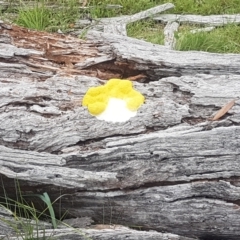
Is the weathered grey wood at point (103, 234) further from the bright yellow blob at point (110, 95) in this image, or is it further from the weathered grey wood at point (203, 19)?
the weathered grey wood at point (203, 19)

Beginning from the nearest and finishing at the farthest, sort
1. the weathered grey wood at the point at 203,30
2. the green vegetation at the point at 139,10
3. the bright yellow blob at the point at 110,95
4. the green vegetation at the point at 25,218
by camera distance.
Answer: the green vegetation at the point at 25,218, the bright yellow blob at the point at 110,95, the green vegetation at the point at 139,10, the weathered grey wood at the point at 203,30

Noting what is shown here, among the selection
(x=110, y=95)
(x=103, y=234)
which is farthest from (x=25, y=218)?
(x=110, y=95)

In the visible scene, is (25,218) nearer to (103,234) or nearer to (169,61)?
(103,234)

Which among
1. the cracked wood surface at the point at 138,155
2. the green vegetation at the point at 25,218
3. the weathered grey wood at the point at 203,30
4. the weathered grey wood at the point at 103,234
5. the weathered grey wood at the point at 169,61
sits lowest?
the weathered grey wood at the point at 103,234

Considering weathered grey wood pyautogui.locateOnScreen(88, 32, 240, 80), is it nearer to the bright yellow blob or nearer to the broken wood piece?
the bright yellow blob

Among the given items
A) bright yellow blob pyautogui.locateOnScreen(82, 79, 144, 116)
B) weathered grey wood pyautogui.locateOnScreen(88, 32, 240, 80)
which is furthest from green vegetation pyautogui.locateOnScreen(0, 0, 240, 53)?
bright yellow blob pyautogui.locateOnScreen(82, 79, 144, 116)

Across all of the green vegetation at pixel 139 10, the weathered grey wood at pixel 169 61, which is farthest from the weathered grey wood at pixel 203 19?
the weathered grey wood at pixel 169 61
